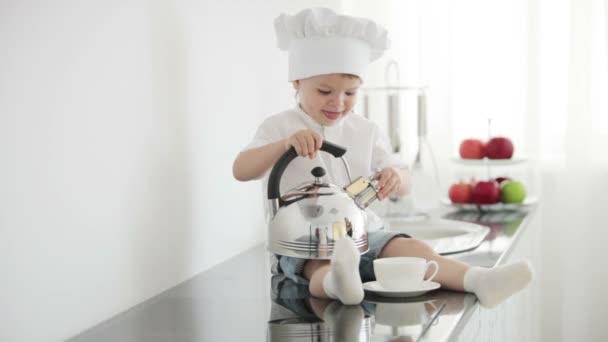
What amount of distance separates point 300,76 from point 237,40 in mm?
337

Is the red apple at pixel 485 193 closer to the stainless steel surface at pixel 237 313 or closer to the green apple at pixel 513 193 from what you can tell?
the green apple at pixel 513 193

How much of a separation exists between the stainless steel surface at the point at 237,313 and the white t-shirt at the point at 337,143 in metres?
0.21

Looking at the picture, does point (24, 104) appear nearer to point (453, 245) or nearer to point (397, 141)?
point (453, 245)

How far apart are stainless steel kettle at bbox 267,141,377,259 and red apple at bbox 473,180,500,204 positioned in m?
1.12

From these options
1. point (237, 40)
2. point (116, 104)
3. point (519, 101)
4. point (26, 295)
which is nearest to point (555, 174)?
point (519, 101)

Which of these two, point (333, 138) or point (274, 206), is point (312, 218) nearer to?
point (274, 206)

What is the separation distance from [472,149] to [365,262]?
1.20 meters

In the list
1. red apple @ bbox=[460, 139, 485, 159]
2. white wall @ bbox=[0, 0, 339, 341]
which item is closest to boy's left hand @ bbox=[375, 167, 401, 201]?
white wall @ bbox=[0, 0, 339, 341]

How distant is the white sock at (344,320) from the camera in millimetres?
1154

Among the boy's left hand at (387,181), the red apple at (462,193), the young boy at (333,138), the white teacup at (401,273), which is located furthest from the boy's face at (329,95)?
the red apple at (462,193)

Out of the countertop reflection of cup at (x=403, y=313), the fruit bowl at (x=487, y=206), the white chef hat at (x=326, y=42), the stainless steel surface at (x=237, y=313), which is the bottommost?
the stainless steel surface at (x=237, y=313)

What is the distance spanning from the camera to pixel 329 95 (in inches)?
64.4

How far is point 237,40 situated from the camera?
191cm

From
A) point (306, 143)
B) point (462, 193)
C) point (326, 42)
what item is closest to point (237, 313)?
point (306, 143)
